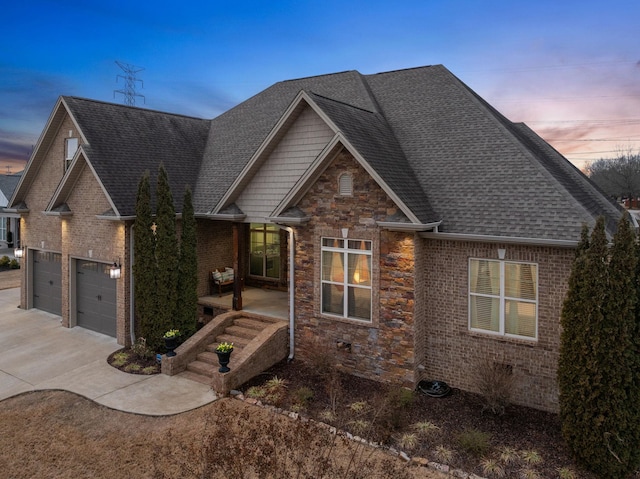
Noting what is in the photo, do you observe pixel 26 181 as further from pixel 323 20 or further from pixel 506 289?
pixel 506 289

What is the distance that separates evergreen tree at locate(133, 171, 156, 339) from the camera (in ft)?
41.7

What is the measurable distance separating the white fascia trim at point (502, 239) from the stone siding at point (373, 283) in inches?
26.8

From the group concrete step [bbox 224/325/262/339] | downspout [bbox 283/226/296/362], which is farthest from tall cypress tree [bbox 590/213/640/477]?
concrete step [bbox 224/325/262/339]

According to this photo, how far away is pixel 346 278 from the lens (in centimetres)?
1126

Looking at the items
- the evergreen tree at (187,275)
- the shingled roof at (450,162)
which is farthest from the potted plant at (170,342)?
the shingled roof at (450,162)

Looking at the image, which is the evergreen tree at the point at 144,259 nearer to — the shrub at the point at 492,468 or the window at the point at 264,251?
the window at the point at 264,251

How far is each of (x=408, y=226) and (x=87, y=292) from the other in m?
12.1

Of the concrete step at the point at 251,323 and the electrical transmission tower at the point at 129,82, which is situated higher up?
the electrical transmission tower at the point at 129,82

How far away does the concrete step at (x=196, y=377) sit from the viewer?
11.1 meters

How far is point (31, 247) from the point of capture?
58.9ft

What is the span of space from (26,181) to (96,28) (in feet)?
53.6

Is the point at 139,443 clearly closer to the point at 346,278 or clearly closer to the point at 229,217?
the point at 346,278

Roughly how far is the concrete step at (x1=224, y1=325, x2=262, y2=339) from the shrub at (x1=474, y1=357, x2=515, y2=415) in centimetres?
630

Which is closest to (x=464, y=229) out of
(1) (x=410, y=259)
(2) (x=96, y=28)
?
(1) (x=410, y=259)
